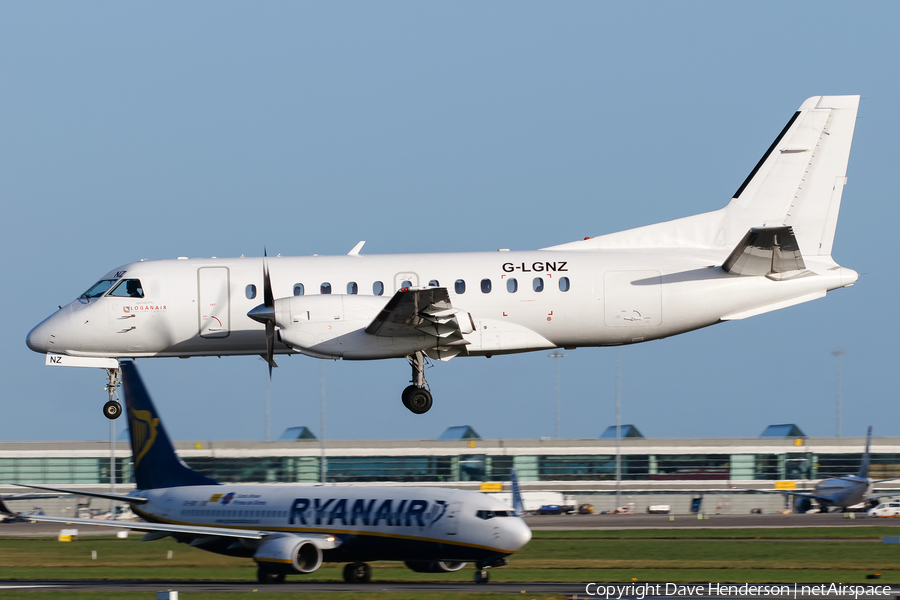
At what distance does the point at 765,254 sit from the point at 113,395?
689 inches

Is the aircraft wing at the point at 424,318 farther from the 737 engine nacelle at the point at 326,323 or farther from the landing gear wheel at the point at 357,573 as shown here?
the landing gear wheel at the point at 357,573

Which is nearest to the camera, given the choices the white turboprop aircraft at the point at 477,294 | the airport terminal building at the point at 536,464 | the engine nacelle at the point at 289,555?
the white turboprop aircraft at the point at 477,294

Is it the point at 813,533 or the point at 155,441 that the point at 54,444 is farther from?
the point at 813,533

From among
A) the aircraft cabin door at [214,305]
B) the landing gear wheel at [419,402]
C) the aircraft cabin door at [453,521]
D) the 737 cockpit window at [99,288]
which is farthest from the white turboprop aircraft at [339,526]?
the 737 cockpit window at [99,288]

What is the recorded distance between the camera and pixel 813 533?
43.5 meters

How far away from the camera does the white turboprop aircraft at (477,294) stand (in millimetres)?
24844

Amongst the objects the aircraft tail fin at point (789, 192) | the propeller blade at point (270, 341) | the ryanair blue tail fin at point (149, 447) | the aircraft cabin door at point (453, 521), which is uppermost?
the aircraft tail fin at point (789, 192)

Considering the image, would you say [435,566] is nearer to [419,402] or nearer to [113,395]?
[419,402]

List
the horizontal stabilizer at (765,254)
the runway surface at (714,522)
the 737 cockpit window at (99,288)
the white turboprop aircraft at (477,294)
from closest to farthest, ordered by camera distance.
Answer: the horizontal stabilizer at (765,254)
the white turboprop aircraft at (477,294)
the 737 cockpit window at (99,288)
the runway surface at (714,522)

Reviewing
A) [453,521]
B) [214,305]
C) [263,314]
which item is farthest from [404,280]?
[453,521]

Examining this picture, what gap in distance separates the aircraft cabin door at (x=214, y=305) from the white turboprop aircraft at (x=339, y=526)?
15.8 ft

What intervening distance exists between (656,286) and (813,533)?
2250 centimetres

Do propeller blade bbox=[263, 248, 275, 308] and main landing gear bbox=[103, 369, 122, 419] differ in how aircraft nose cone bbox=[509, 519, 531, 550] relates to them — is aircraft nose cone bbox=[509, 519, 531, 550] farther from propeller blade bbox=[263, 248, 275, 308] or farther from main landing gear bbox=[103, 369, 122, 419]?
main landing gear bbox=[103, 369, 122, 419]

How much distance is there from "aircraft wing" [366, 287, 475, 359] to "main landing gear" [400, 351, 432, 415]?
0.71 metres
